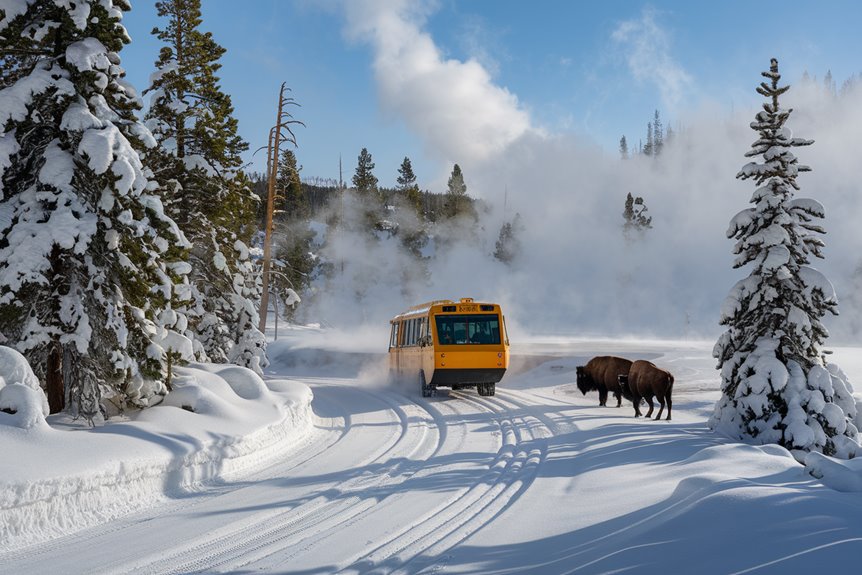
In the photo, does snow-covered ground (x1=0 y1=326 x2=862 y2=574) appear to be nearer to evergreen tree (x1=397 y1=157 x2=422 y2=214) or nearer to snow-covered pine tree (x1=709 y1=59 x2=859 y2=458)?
snow-covered pine tree (x1=709 y1=59 x2=859 y2=458)

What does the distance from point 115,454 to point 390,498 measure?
344 centimetres

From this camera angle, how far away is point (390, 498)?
7.52 m

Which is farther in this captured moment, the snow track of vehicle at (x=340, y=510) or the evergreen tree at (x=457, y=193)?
the evergreen tree at (x=457, y=193)

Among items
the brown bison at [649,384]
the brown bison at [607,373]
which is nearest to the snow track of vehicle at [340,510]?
the brown bison at [649,384]

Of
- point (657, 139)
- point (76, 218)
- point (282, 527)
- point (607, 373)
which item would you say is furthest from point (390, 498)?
point (657, 139)

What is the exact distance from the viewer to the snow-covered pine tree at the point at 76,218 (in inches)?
354

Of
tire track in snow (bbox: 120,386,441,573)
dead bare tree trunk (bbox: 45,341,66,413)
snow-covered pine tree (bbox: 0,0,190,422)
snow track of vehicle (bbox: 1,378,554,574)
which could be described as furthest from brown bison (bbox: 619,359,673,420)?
dead bare tree trunk (bbox: 45,341,66,413)

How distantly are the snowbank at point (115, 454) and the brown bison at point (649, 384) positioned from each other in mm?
9349

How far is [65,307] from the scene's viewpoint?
30.4ft

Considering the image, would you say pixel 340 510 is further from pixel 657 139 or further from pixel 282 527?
pixel 657 139

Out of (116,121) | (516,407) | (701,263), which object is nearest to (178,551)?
(116,121)

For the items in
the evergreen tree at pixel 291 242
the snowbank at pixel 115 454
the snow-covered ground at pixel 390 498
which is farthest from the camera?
the evergreen tree at pixel 291 242

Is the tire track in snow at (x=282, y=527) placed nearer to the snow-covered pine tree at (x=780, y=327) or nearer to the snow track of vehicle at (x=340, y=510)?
the snow track of vehicle at (x=340, y=510)

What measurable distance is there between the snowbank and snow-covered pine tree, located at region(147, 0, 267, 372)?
774 centimetres
